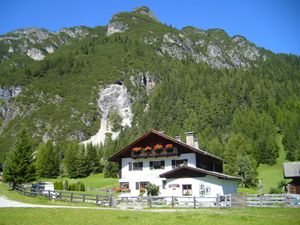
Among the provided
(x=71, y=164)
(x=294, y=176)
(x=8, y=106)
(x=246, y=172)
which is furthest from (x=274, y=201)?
(x=8, y=106)

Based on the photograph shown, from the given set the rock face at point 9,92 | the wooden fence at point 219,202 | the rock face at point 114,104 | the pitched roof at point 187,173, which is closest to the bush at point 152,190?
the pitched roof at point 187,173

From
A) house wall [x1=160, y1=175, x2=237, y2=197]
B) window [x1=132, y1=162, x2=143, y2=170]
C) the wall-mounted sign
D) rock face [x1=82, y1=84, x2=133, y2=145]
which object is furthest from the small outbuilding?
rock face [x1=82, y1=84, x2=133, y2=145]

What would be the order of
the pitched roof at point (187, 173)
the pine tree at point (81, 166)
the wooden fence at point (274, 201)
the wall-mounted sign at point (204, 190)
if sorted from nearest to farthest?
1. the wooden fence at point (274, 201)
2. the wall-mounted sign at point (204, 190)
3. the pitched roof at point (187, 173)
4. the pine tree at point (81, 166)

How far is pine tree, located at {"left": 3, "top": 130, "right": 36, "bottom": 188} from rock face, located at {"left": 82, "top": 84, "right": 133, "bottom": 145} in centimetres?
12770

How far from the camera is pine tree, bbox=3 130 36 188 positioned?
44094 mm

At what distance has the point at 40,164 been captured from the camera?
9875cm

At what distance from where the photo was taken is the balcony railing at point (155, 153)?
46.0 metres

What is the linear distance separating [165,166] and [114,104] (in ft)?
462

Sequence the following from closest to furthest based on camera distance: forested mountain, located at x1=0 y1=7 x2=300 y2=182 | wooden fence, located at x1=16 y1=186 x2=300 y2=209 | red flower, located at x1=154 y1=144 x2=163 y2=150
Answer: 1. wooden fence, located at x1=16 y1=186 x2=300 y2=209
2. red flower, located at x1=154 y1=144 x2=163 y2=150
3. forested mountain, located at x1=0 y1=7 x2=300 y2=182

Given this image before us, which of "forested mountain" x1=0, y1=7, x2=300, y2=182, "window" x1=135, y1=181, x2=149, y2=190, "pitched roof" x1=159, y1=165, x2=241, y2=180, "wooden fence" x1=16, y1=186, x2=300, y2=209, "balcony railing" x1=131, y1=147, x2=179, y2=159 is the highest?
"forested mountain" x1=0, y1=7, x2=300, y2=182

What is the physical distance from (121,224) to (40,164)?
87.9 meters

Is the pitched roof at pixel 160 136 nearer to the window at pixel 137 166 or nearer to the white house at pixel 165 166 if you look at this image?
the white house at pixel 165 166

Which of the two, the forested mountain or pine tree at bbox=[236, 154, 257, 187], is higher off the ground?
the forested mountain

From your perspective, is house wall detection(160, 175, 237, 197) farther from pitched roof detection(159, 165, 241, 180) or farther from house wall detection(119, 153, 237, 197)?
pitched roof detection(159, 165, 241, 180)
